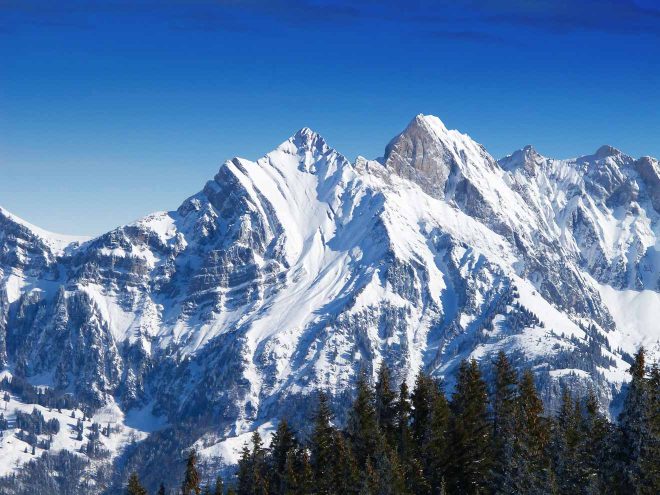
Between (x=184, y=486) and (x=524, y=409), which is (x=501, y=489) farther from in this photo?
(x=184, y=486)

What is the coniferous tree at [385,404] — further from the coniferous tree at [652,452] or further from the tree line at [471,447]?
the coniferous tree at [652,452]

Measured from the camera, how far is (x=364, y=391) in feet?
314

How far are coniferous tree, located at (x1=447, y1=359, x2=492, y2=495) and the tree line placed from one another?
0.34ft

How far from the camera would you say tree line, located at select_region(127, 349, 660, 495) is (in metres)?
67.3

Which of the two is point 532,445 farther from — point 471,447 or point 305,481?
point 305,481

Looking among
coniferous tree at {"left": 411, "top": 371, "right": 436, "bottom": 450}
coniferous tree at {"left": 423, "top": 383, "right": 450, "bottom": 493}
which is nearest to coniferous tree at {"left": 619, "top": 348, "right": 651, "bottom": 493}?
coniferous tree at {"left": 423, "top": 383, "right": 450, "bottom": 493}

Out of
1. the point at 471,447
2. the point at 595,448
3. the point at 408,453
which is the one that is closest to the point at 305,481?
the point at 408,453

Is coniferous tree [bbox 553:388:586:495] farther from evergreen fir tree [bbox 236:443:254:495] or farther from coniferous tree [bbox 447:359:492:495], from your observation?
evergreen fir tree [bbox 236:443:254:495]

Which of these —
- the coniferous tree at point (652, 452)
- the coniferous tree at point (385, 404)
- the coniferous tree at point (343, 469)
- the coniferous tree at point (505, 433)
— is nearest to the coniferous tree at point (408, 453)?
the coniferous tree at point (385, 404)

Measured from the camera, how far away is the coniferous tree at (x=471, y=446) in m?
82.8

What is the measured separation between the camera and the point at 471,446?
8581 cm

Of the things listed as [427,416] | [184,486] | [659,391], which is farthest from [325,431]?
[659,391]

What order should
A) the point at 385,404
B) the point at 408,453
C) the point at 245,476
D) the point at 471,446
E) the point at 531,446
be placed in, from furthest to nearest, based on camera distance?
1. the point at 385,404
2. the point at 245,476
3. the point at 408,453
4. the point at 471,446
5. the point at 531,446

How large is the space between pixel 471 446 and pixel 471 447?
0.18m
